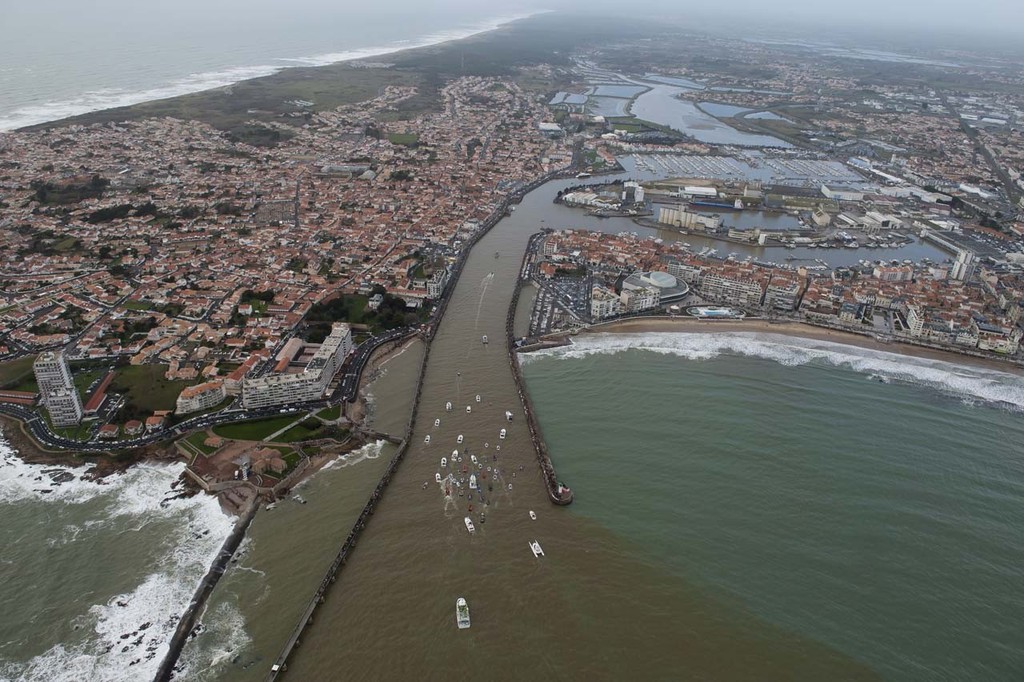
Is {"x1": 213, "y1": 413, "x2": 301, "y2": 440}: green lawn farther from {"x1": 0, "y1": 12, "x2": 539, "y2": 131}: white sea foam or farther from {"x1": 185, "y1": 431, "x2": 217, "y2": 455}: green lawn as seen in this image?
{"x1": 0, "y1": 12, "x2": 539, "y2": 131}: white sea foam

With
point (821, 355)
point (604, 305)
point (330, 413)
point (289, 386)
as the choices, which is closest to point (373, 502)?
point (330, 413)

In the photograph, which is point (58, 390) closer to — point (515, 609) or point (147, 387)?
point (147, 387)

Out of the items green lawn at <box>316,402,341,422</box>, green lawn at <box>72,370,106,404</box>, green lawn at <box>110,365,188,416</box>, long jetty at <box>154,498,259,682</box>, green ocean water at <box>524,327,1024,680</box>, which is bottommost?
green ocean water at <box>524,327,1024,680</box>

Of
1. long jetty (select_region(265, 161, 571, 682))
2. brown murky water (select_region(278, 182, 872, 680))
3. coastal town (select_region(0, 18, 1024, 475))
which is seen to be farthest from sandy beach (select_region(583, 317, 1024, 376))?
brown murky water (select_region(278, 182, 872, 680))

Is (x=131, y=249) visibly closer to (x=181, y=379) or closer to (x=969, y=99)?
(x=181, y=379)

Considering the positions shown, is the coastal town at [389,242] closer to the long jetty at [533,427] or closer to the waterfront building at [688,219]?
the waterfront building at [688,219]
